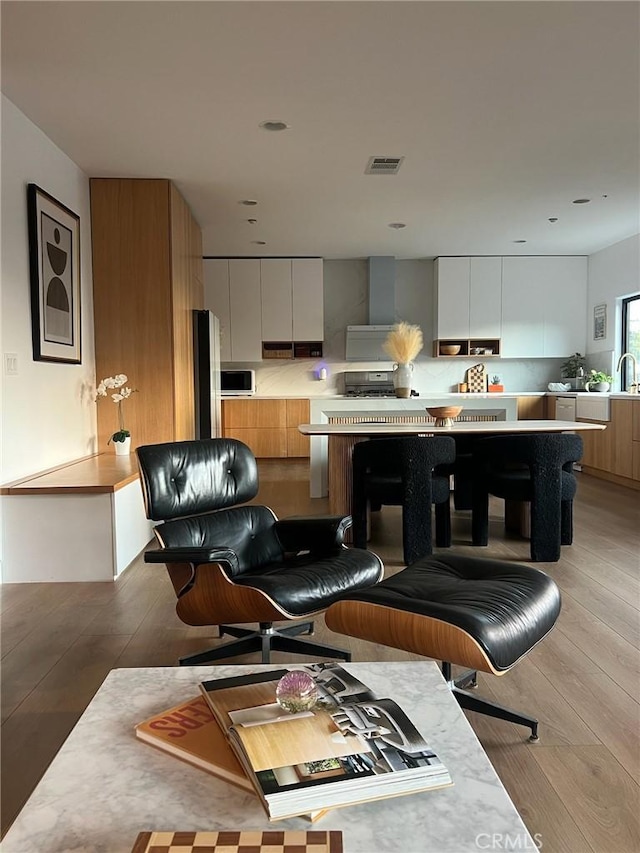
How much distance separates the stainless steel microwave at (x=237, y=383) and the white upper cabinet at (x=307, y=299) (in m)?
0.80

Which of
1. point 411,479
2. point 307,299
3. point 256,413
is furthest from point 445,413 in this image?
point 307,299

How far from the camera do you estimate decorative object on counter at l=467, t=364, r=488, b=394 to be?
9.20 meters

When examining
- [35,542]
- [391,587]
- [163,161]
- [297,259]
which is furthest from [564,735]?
[297,259]

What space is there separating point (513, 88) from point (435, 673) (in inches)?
128

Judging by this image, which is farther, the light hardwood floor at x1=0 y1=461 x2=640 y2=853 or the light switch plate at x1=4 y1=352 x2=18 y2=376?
the light switch plate at x1=4 y1=352 x2=18 y2=376

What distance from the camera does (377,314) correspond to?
8969 millimetres

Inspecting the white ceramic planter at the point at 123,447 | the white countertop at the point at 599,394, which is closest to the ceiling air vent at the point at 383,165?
the white ceramic planter at the point at 123,447

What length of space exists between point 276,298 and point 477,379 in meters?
2.91

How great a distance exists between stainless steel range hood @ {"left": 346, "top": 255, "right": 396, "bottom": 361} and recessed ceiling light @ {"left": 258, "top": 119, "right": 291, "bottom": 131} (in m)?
4.71

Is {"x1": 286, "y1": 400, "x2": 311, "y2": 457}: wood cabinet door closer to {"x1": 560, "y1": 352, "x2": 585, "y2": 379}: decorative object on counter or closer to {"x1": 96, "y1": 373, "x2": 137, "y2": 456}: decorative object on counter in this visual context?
{"x1": 560, "y1": 352, "x2": 585, "y2": 379}: decorative object on counter

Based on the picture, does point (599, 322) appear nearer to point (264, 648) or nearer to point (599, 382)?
point (599, 382)

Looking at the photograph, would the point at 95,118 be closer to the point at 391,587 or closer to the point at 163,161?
the point at 163,161

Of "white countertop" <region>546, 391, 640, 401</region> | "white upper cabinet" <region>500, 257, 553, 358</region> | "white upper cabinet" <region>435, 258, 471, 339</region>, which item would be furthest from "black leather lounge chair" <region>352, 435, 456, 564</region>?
"white upper cabinet" <region>500, 257, 553, 358</region>

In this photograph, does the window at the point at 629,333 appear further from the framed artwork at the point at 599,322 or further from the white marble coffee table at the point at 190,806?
the white marble coffee table at the point at 190,806
